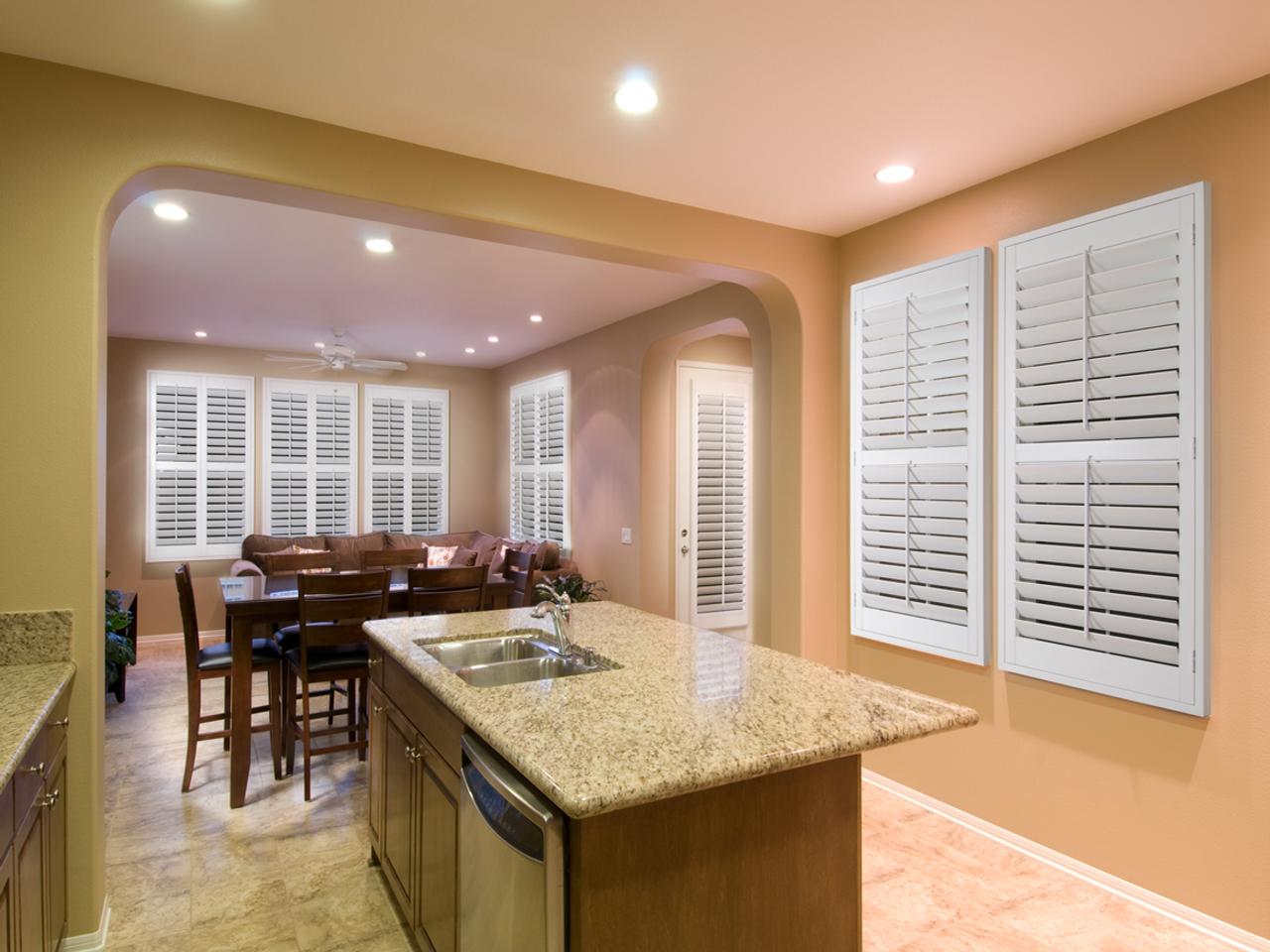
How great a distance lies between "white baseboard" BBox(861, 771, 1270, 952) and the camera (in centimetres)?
241

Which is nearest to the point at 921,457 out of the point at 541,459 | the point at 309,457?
the point at 541,459

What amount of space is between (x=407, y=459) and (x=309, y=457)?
967 millimetres

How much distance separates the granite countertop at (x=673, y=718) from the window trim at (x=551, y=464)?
13.7 ft

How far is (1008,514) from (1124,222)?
113cm

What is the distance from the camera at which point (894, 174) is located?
3117 mm

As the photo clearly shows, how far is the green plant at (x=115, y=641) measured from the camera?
4.52 meters

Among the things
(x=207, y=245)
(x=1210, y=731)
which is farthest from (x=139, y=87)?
(x=1210, y=731)

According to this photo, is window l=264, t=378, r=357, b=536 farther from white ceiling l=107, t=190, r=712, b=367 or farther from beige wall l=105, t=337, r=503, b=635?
white ceiling l=107, t=190, r=712, b=367

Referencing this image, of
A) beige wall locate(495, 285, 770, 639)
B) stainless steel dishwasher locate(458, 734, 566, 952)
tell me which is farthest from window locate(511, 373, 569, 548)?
stainless steel dishwasher locate(458, 734, 566, 952)

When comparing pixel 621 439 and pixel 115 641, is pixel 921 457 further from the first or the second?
pixel 115 641

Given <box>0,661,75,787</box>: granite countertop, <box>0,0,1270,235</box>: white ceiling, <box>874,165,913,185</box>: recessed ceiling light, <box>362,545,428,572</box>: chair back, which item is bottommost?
<box>0,661,75,787</box>: granite countertop

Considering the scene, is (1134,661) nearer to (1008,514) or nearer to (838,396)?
(1008,514)

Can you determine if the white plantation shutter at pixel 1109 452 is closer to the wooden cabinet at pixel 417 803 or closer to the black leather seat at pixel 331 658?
the wooden cabinet at pixel 417 803

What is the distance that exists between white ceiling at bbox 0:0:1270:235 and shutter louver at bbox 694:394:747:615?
3.16 metres
